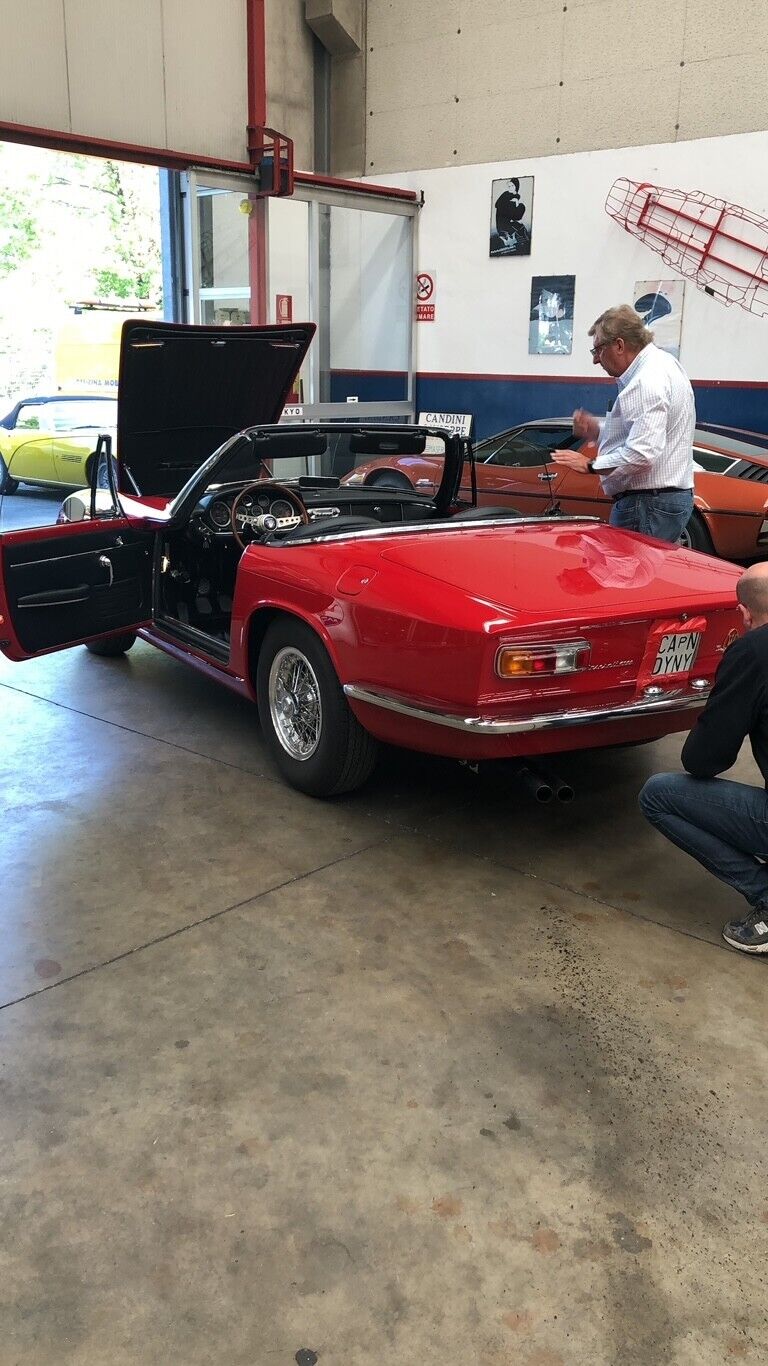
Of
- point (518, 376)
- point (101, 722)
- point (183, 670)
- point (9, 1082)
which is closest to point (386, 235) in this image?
point (518, 376)

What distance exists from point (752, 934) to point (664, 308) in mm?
8238

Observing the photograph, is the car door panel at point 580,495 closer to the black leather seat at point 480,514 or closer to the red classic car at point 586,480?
the red classic car at point 586,480

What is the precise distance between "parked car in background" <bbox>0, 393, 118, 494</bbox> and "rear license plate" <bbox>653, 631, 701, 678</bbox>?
951cm

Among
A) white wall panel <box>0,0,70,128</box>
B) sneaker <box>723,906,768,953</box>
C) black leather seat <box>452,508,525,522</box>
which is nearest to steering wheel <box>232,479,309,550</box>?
black leather seat <box>452,508,525,522</box>

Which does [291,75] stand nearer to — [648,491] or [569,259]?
[569,259]

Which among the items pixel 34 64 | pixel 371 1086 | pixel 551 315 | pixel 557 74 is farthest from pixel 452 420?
pixel 371 1086

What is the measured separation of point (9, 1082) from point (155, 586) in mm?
2863

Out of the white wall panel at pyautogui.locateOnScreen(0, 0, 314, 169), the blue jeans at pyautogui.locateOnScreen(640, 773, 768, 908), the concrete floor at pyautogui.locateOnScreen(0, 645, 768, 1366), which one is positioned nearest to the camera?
the concrete floor at pyautogui.locateOnScreen(0, 645, 768, 1366)

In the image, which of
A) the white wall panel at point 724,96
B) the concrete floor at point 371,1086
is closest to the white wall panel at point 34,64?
the white wall panel at point 724,96

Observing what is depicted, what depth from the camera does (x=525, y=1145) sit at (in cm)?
239

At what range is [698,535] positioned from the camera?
779cm

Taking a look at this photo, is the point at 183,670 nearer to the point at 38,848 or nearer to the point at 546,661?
the point at 38,848

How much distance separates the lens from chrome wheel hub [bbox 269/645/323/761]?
13.5 feet

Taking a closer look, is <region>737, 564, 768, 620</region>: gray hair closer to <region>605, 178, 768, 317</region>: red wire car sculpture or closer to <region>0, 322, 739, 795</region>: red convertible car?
<region>0, 322, 739, 795</region>: red convertible car
